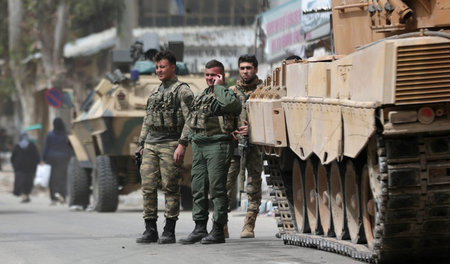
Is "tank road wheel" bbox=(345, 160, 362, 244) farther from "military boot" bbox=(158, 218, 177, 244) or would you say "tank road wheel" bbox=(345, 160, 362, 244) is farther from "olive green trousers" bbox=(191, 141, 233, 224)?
"military boot" bbox=(158, 218, 177, 244)

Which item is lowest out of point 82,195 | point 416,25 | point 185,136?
point 82,195

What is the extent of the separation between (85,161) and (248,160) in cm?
776

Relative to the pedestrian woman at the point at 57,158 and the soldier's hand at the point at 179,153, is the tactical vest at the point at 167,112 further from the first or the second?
the pedestrian woman at the point at 57,158

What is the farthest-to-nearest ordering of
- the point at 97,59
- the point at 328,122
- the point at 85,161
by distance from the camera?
1. the point at 97,59
2. the point at 85,161
3. the point at 328,122

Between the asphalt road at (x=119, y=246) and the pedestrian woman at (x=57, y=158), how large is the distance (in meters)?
7.80

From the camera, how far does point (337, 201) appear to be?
36.0 ft

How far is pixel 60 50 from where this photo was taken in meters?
33.9

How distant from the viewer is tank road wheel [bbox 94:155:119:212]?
18.6m

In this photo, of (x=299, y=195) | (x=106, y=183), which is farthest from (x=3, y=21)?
(x=299, y=195)

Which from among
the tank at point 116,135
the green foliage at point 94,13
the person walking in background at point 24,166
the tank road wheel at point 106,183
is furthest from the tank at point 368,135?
the green foliage at point 94,13

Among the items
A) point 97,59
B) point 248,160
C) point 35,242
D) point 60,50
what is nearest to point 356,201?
point 248,160

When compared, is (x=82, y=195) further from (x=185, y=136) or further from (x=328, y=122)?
(x=328, y=122)

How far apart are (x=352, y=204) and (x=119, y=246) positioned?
2.49 metres

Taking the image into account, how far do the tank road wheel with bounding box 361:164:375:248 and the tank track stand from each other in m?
0.19
